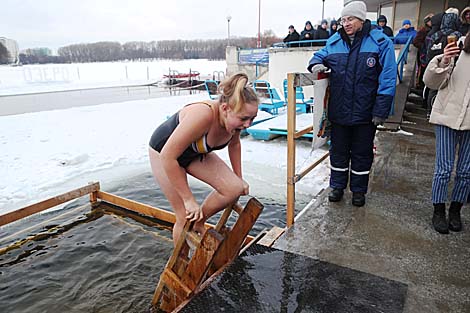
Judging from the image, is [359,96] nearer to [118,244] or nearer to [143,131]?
[118,244]

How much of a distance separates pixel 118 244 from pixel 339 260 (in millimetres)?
2642

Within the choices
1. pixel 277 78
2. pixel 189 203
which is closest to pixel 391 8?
pixel 277 78

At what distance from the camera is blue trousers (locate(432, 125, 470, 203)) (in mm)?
2662

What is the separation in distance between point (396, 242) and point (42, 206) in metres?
4.11

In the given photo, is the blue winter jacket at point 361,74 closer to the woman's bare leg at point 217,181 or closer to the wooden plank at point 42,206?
the woman's bare leg at point 217,181

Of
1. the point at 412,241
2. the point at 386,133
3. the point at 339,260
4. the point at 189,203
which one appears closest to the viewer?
the point at 189,203

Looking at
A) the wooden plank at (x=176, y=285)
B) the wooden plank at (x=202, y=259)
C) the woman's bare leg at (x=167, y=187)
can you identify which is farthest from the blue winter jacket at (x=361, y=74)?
the wooden plank at (x=176, y=285)

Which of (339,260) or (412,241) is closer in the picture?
(339,260)

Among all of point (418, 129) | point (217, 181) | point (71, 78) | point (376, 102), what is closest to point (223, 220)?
point (217, 181)

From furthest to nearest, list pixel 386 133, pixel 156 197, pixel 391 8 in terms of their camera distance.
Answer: pixel 391 8, pixel 386 133, pixel 156 197

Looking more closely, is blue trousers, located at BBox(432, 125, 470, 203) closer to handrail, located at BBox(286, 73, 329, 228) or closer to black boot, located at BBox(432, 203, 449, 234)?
black boot, located at BBox(432, 203, 449, 234)

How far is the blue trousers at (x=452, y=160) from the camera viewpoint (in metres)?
2.66

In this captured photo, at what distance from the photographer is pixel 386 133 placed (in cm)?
619

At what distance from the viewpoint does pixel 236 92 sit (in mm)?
1964
